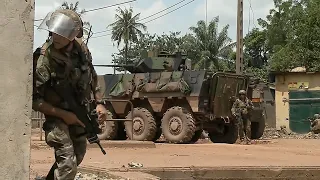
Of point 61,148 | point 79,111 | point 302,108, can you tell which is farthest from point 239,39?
point 61,148

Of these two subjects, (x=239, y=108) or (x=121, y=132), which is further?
(x=121, y=132)

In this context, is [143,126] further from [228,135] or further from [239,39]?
[239,39]

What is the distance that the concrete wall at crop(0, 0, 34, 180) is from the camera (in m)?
3.28

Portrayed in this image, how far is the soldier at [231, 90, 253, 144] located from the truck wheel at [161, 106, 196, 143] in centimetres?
131

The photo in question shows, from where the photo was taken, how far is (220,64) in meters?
51.9

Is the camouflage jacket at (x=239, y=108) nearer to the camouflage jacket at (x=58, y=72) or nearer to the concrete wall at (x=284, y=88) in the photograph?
the camouflage jacket at (x=58, y=72)

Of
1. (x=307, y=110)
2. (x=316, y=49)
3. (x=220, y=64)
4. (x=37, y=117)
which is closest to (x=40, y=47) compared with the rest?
(x=37, y=117)

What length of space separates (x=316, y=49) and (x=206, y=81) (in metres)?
19.9

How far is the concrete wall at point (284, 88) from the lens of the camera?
26.7 m

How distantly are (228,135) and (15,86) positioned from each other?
44.5ft

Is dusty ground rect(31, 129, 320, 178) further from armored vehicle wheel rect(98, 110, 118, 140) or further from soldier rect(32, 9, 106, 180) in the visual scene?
armored vehicle wheel rect(98, 110, 118, 140)

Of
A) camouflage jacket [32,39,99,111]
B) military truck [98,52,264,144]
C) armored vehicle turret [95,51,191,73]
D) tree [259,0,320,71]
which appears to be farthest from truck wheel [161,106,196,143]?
tree [259,0,320,71]

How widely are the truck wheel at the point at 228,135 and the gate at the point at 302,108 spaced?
10.9 m

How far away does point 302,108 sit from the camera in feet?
88.4
